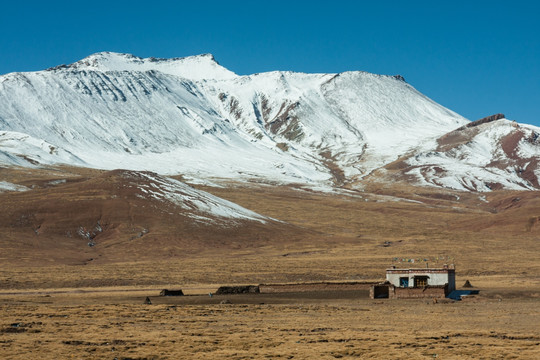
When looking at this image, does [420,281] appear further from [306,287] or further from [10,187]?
[10,187]

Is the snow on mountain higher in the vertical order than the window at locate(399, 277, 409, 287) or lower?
higher

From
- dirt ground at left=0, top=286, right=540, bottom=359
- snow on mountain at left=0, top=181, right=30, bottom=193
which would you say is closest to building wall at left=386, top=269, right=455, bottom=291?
dirt ground at left=0, top=286, right=540, bottom=359

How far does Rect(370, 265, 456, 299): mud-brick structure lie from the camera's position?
2105 inches

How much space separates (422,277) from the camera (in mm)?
58500

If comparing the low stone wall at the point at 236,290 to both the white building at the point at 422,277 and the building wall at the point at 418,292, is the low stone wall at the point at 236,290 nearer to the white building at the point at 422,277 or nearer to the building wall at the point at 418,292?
the white building at the point at 422,277

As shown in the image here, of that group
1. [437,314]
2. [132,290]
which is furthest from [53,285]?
[437,314]

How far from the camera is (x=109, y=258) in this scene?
104438 millimetres

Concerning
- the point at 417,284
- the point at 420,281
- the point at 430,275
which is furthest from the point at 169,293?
the point at 430,275

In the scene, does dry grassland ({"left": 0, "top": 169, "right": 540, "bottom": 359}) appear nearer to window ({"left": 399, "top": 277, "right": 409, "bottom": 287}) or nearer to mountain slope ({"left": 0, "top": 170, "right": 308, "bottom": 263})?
mountain slope ({"left": 0, "top": 170, "right": 308, "bottom": 263})

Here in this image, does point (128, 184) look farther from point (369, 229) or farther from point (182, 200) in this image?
point (369, 229)

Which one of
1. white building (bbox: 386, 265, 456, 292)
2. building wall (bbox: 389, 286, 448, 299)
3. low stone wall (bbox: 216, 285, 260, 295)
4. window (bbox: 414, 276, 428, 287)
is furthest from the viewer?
window (bbox: 414, 276, 428, 287)

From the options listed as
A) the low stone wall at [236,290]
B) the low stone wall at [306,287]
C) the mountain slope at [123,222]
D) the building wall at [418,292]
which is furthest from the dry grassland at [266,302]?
the low stone wall at [306,287]

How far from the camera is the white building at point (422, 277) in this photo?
187 feet

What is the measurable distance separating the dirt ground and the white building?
4850 mm
